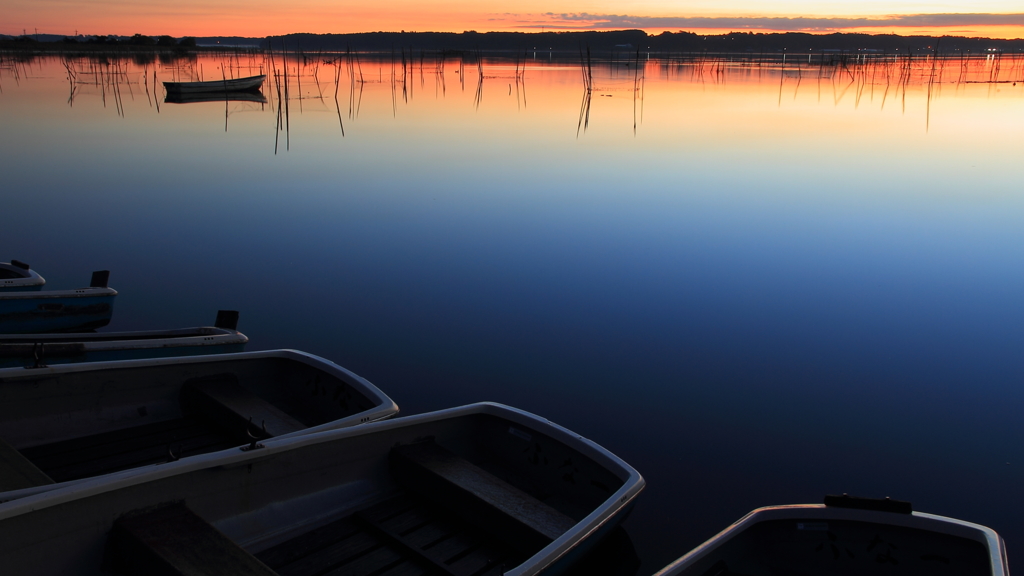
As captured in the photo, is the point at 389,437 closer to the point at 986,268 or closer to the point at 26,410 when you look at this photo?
the point at 26,410

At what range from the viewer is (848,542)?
2744 millimetres

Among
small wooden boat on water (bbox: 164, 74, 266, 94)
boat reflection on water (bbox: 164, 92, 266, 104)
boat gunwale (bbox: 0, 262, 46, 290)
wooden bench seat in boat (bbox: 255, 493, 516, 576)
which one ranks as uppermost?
small wooden boat on water (bbox: 164, 74, 266, 94)

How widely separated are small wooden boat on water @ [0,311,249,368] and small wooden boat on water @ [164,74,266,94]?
1830 centimetres

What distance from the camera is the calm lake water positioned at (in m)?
4.04

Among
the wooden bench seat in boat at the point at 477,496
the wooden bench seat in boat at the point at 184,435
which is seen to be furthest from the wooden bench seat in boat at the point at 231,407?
the wooden bench seat in boat at the point at 477,496

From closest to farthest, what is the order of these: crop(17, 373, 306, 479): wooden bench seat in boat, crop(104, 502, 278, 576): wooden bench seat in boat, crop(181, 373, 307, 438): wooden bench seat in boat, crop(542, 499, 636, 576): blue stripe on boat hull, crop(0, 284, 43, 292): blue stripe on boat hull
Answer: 1. crop(104, 502, 278, 576): wooden bench seat in boat
2. crop(542, 499, 636, 576): blue stripe on boat hull
3. crop(17, 373, 306, 479): wooden bench seat in boat
4. crop(181, 373, 307, 438): wooden bench seat in boat
5. crop(0, 284, 43, 292): blue stripe on boat hull

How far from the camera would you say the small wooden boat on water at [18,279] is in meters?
5.06

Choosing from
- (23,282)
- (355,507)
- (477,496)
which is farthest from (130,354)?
(477,496)

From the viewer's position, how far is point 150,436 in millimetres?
3441

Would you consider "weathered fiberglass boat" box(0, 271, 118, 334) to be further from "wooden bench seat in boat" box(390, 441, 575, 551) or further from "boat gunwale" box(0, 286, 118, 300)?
"wooden bench seat in boat" box(390, 441, 575, 551)

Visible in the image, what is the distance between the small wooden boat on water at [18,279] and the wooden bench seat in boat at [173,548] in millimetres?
3525

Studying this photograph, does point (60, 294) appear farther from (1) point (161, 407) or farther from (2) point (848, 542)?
(2) point (848, 542)

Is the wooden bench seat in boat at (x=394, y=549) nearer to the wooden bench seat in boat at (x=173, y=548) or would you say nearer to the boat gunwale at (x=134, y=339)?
the wooden bench seat in boat at (x=173, y=548)

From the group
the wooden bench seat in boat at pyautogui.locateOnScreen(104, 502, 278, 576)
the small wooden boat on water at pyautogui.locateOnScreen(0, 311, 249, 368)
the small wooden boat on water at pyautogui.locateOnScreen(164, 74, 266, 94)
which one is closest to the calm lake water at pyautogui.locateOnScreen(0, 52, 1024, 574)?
the small wooden boat on water at pyautogui.locateOnScreen(0, 311, 249, 368)
